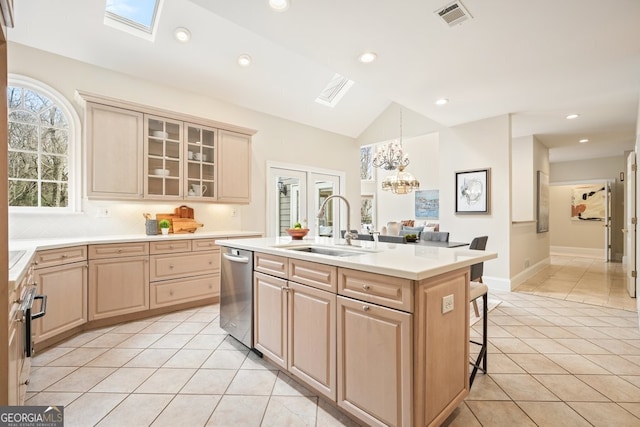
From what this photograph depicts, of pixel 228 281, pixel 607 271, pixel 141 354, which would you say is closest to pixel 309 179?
pixel 228 281

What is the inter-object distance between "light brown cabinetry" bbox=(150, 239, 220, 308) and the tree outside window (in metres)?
1.25

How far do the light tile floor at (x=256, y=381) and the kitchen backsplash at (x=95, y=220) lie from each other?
3.80ft

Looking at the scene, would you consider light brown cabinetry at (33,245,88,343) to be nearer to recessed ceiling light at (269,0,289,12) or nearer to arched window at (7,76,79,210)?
arched window at (7,76,79,210)

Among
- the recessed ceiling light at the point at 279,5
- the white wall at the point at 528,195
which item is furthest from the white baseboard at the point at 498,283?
the recessed ceiling light at the point at 279,5

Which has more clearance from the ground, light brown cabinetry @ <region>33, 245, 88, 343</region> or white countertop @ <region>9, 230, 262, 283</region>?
white countertop @ <region>9, 230, 262, 283</region>

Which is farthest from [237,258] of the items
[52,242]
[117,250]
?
[52,242]

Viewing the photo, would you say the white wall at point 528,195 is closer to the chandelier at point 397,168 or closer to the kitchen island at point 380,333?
the chandelier at point 397,168

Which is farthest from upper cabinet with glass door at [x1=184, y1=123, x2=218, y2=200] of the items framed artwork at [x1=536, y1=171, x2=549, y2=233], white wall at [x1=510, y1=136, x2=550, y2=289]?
framed artwork at [x1=536, y1=171, x2=549, y2=233]

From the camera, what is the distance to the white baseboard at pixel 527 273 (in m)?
4.67

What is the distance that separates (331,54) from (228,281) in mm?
2322

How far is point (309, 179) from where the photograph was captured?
5719 mm

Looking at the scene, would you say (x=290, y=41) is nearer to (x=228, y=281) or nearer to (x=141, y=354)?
(x=228, y=281)

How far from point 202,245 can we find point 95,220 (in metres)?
1.21

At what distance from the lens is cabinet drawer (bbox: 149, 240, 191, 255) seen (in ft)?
10.6
